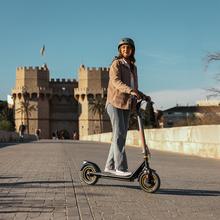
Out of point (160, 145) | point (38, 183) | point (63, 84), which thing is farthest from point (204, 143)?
point (63, 84)

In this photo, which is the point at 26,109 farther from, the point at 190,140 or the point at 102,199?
the point at 102,199

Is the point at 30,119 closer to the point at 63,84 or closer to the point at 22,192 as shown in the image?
the point at 63,84

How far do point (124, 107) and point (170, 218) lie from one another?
6.70 feet

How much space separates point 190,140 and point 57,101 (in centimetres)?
8366

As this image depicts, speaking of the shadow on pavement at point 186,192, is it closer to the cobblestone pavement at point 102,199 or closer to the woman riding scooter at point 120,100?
the cobblestone pavement at point 102,199

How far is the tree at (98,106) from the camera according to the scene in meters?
91.1

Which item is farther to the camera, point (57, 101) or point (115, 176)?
point (57, 101)

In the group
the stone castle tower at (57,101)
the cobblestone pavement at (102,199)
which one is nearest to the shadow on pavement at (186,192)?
the cobblestone pavement at (102,199)

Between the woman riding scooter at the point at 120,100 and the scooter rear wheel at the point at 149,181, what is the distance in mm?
265

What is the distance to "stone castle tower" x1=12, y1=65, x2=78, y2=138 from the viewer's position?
3718 inches

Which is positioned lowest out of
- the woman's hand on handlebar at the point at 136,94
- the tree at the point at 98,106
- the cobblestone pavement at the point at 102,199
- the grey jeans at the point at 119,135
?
the cobblestone pavement at the point at 102,199

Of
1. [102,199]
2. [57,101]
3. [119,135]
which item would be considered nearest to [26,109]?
[57,101]

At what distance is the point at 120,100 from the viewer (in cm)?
638

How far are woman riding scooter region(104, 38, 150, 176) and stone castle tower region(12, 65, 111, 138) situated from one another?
285ft
